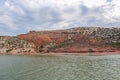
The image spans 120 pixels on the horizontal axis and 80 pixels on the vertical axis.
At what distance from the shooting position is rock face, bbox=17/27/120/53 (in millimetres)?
120188

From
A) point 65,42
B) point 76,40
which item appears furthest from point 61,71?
point 65,42

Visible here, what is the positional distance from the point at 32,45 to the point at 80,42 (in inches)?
1147

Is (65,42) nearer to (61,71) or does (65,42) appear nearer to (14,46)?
(14,46)

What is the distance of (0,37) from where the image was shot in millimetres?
142875

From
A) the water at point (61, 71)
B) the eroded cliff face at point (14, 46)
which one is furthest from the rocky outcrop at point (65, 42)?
the water at point (61, 71)

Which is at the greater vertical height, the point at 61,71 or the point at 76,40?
the point at 76,40

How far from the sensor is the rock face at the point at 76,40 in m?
120

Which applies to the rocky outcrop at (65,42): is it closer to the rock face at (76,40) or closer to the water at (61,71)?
the rock face at (76,40)

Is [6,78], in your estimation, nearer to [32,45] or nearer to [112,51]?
[112,51]

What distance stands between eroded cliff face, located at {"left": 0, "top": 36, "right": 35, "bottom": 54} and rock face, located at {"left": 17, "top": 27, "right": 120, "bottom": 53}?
15.3ft

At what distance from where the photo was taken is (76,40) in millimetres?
133000

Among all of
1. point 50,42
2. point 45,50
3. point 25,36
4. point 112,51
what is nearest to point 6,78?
point 112,51

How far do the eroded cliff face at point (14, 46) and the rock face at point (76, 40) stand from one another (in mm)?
4657

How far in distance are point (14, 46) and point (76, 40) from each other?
35.3 m
